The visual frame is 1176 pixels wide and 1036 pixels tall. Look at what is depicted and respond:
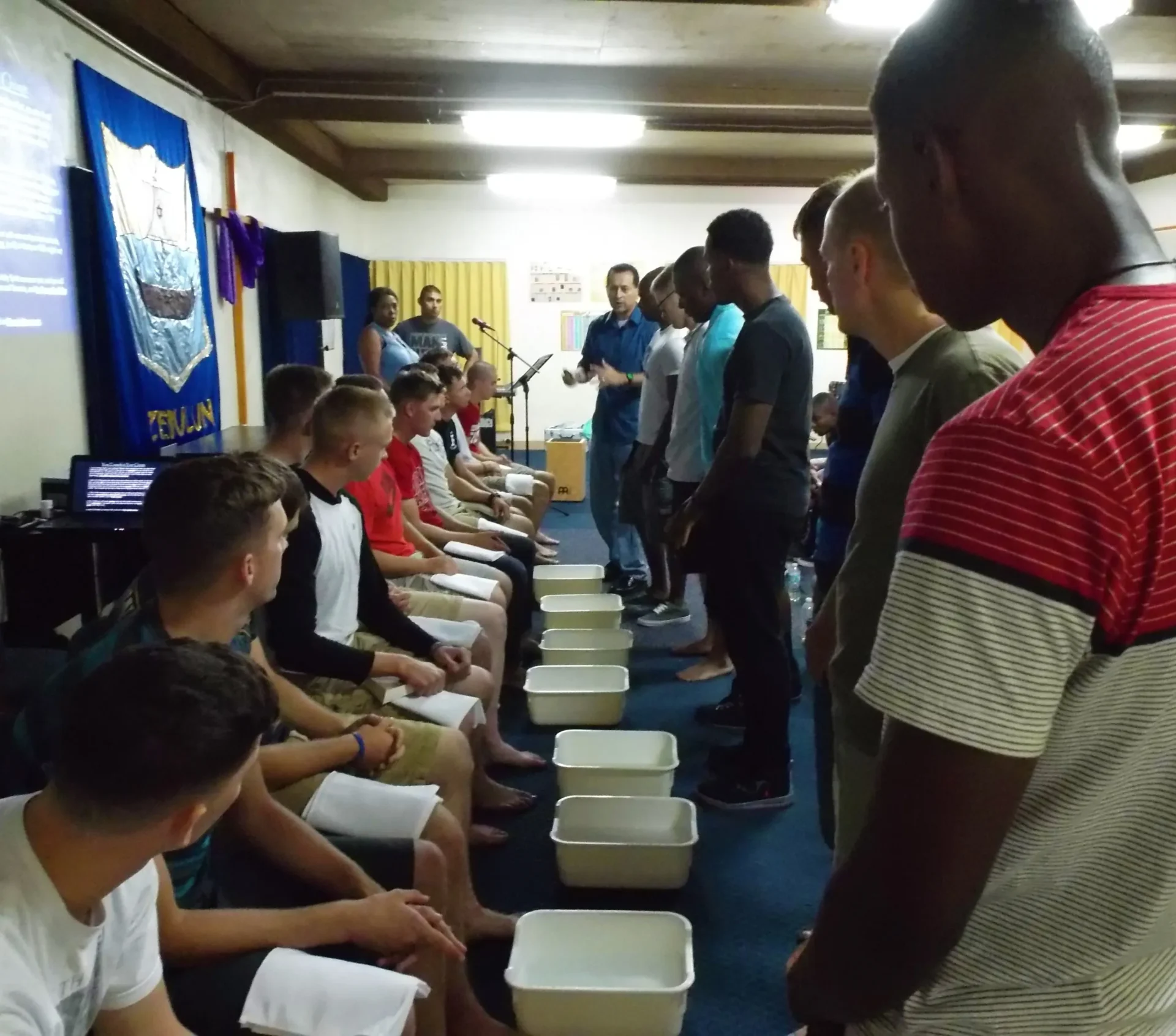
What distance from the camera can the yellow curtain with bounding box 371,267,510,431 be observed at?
8.48 metres

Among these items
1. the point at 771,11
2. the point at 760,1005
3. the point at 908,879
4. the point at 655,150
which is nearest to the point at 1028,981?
the point at 908,879

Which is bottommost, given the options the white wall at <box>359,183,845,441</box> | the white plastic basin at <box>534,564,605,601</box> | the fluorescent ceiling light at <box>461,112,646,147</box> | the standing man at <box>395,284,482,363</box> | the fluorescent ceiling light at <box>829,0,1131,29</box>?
the white plastic basin at <box>534,564,605,601</box>

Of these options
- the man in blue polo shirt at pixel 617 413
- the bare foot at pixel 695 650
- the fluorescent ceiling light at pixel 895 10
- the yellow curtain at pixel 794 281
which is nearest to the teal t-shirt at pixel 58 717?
the bare foot at pixel 695 650

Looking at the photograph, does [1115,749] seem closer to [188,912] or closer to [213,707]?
[213,707]

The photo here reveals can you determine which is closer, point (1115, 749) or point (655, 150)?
point (1115, 749)

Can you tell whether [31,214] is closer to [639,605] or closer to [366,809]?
[366,809]

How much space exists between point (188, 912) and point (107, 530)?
5.86ft

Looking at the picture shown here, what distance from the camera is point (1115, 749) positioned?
1.91ft

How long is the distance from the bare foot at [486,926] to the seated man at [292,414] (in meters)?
1.29

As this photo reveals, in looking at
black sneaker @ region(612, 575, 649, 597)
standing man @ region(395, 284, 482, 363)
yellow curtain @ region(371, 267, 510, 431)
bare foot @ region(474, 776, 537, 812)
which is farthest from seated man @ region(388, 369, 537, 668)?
yellow curtain @ region(371, 267, 510, 431)

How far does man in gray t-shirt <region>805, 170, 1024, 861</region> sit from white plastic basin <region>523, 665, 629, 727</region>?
1.47 m

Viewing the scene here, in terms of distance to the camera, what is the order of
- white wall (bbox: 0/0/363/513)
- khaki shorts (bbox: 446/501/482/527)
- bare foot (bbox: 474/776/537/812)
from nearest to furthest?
bare foot (bbox: 474/776/537/812) → white wall (bbox: 0/0/363/513) → khaki shorts (bbox: 446/501/482/527)

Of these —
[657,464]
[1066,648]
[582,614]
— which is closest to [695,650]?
[582,614]

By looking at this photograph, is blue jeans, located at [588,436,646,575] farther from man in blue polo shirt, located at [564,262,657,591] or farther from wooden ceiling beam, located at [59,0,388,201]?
wooden ceiling beam, located at [59,0,388,201]
